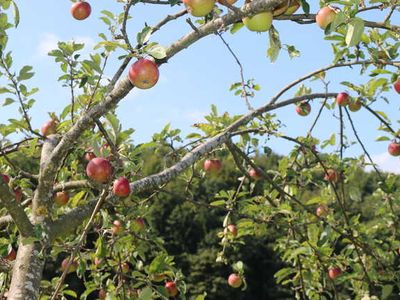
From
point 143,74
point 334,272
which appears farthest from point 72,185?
point 334,272

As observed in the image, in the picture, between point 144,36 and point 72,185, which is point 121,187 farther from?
point 144,36

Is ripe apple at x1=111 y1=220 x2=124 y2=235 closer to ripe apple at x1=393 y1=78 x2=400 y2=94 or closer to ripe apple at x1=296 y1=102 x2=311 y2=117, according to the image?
ripe apple at x1=296 y1=102 x2=311 y2=117

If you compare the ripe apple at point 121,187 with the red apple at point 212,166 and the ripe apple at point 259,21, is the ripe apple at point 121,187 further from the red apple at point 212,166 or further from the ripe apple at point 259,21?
the red apple at point 212,166

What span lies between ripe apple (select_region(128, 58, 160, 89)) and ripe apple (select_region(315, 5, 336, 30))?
0.61m

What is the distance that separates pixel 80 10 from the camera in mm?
2773

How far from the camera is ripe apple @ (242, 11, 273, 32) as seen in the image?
70.5 inches

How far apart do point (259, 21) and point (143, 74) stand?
0.45m

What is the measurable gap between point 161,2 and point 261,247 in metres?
17.9

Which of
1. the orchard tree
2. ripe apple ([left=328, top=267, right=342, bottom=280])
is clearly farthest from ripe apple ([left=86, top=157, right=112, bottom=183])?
ripe apple ([left=328, top=267, right=342, bottom=280])

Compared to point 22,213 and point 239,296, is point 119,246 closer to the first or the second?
point 22,213

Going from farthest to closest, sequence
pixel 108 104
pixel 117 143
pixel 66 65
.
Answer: pixel 66 65 → pixel 117 143 → pixel 108 104

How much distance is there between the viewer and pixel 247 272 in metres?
18.6

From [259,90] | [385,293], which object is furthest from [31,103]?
[385,293]

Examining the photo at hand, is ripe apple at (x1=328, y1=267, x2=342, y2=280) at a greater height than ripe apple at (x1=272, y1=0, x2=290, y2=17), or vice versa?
ripe apple at (x1=272, y1=0, x2=290, y2=17)
